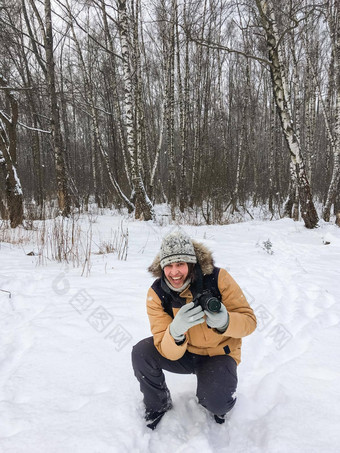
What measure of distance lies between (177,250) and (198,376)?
0.72 meters

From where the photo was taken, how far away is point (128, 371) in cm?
188

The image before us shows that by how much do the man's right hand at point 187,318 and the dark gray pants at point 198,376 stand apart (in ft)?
1.14

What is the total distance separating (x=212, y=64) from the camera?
12156 millimetres

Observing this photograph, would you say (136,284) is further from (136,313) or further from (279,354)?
(279,354)

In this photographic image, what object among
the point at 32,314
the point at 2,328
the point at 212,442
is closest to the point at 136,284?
the point at 32,314

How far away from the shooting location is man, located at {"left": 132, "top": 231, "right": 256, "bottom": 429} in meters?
1.40

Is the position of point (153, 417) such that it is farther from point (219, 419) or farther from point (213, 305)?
point (213, 305)

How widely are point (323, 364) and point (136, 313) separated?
1.54 meters

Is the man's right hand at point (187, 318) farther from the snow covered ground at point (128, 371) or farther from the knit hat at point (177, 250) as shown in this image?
the snow covered ground at point (128, 371)

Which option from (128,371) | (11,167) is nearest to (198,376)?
(128,371)

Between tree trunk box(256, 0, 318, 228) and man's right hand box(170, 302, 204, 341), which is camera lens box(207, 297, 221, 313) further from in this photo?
tree trunk box(256, 0, 318, 228)

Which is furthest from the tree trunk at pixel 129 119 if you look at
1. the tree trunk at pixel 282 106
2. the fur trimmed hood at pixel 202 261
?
the fur trimmed hood at pixel 202 261

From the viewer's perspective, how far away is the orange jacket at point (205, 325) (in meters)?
1.39

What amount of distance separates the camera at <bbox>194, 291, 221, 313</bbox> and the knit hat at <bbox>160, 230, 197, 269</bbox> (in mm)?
190
